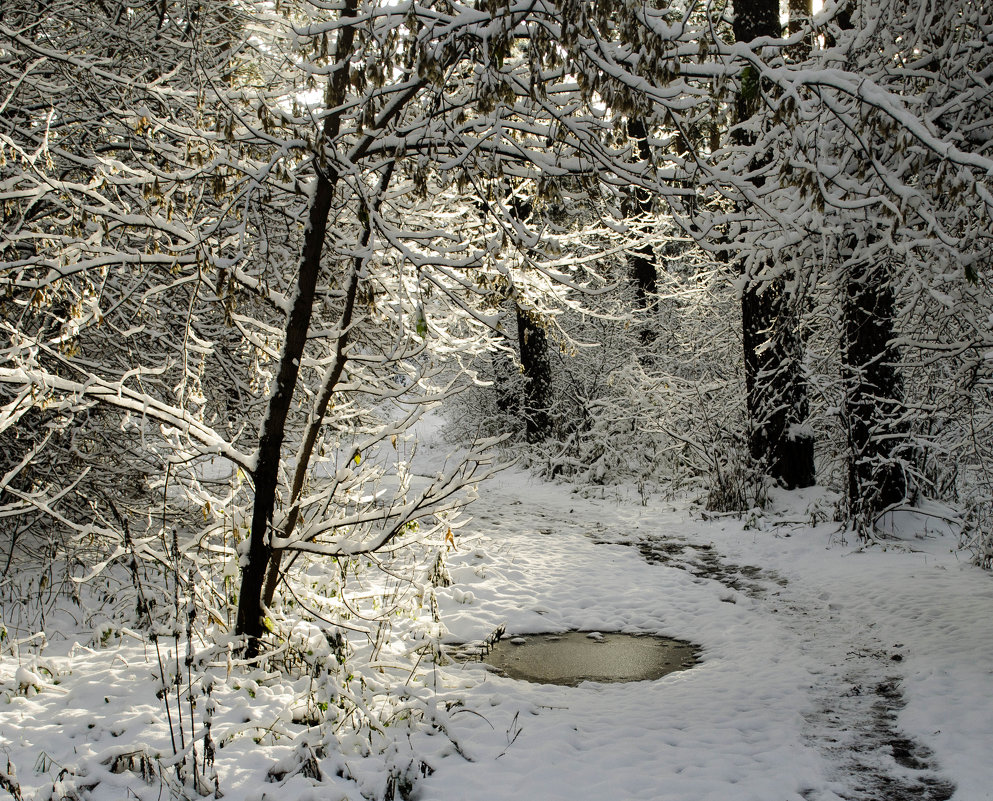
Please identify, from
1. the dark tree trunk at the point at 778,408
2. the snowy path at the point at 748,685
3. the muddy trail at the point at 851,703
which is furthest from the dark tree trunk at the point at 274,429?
the dark tree trunk at the point at 778,408

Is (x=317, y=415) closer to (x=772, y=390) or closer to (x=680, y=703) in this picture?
(x=680, y=703)

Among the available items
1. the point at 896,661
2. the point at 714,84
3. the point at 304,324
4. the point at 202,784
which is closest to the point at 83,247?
the point at 304,324

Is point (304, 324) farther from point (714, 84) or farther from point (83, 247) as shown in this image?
point (714, 84)

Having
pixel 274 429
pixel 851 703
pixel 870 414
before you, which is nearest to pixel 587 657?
pixel 851 703

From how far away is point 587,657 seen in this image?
5.87 meters

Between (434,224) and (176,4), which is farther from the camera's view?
(176,4)

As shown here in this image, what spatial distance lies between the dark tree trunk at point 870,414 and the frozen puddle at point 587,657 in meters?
3.70

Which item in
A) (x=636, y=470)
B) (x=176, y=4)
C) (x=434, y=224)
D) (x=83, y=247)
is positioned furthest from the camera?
(x=636, y=470)

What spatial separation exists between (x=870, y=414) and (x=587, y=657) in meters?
4.93

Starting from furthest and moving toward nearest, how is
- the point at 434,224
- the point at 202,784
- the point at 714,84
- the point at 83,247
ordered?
the point at 434,224
the point at 83,247
the point at 714,84
the point at 202,784

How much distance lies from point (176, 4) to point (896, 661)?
8.57m

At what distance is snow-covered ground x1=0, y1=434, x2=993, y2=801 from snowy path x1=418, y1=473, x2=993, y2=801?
2cm

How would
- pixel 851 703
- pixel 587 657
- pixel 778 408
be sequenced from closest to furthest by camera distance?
pixel 851 703, pixel 587 657, pixel 778 408

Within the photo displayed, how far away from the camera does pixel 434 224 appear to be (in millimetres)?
6453
